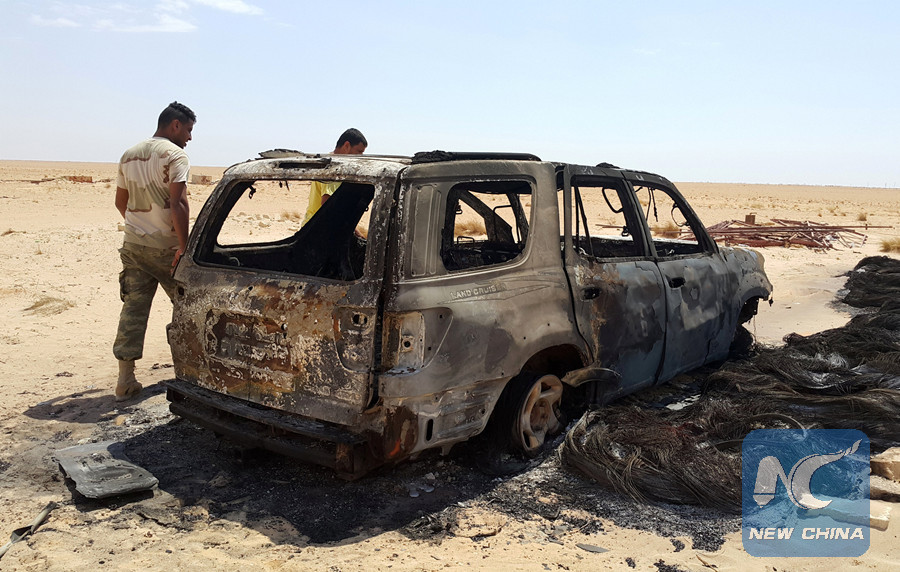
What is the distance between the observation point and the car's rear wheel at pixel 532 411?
4152mm

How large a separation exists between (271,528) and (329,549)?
0.37 meters

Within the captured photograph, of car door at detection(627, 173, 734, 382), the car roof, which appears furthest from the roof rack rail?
car door at detection(627, 173, 734, 382)

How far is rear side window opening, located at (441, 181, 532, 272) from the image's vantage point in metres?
4.44

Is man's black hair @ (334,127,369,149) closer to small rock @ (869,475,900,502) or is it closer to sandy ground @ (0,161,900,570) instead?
sandy ground @ (0,161,900,570)

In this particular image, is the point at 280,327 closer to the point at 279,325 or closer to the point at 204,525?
the point at 279,325

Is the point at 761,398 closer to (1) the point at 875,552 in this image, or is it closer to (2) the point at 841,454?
(2) the point at 841,454

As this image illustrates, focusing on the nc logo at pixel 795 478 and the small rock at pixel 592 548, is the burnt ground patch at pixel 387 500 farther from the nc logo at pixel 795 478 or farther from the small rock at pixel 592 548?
the nc logo at pixel 795 478

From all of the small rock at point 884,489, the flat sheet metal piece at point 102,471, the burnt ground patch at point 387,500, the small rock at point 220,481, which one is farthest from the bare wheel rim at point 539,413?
the flat sheet metal piece at point 102,471

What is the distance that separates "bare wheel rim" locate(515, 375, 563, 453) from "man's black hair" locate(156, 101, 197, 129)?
344 cm

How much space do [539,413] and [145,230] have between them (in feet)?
10.4

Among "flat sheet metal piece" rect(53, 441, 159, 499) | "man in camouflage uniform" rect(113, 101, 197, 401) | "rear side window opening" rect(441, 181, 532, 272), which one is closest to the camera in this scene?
"flat sheet metal piece" rect(53, 441, 159, 499)

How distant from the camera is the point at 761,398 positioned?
5.20 metres

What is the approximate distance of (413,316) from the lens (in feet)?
A: 11.6

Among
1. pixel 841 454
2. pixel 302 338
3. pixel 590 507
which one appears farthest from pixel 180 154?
pixel 841 454
